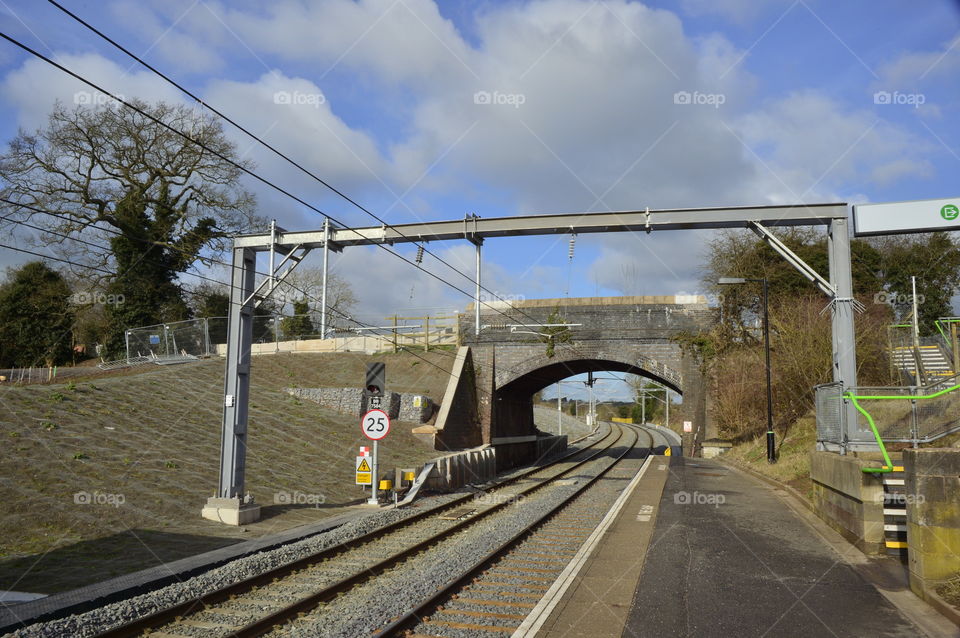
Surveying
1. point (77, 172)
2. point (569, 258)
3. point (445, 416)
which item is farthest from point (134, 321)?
point (569, 258)

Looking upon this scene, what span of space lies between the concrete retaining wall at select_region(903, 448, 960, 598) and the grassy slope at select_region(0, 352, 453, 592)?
10408mm

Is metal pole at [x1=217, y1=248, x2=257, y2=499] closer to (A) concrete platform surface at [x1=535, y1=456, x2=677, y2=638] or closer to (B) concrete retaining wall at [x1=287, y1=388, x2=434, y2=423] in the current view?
(A) concrete platform surface at [x1=535, y1=456, x2=677, y2=638]

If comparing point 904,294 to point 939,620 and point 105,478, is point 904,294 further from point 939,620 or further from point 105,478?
point 105,478

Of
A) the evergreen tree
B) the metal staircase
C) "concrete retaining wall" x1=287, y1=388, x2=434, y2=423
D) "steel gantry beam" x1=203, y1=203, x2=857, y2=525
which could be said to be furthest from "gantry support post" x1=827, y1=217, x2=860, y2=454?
the evergreen tree

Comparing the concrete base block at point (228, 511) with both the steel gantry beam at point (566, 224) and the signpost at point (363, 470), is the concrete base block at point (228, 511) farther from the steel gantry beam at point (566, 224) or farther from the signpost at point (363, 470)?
the steel gantry beam at point (566, 224)

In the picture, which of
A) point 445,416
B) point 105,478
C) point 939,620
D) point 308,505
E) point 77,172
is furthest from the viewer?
point 77,172

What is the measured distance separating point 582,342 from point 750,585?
26.1 meters

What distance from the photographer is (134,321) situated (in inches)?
1501

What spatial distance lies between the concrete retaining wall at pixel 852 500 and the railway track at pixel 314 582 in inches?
266

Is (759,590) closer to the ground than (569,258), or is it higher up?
closer to the ground

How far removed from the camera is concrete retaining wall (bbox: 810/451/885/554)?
35.7 feet

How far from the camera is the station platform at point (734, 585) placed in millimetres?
7402

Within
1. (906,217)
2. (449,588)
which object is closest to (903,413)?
(906,217)

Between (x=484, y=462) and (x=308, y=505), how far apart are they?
12.0 metres
